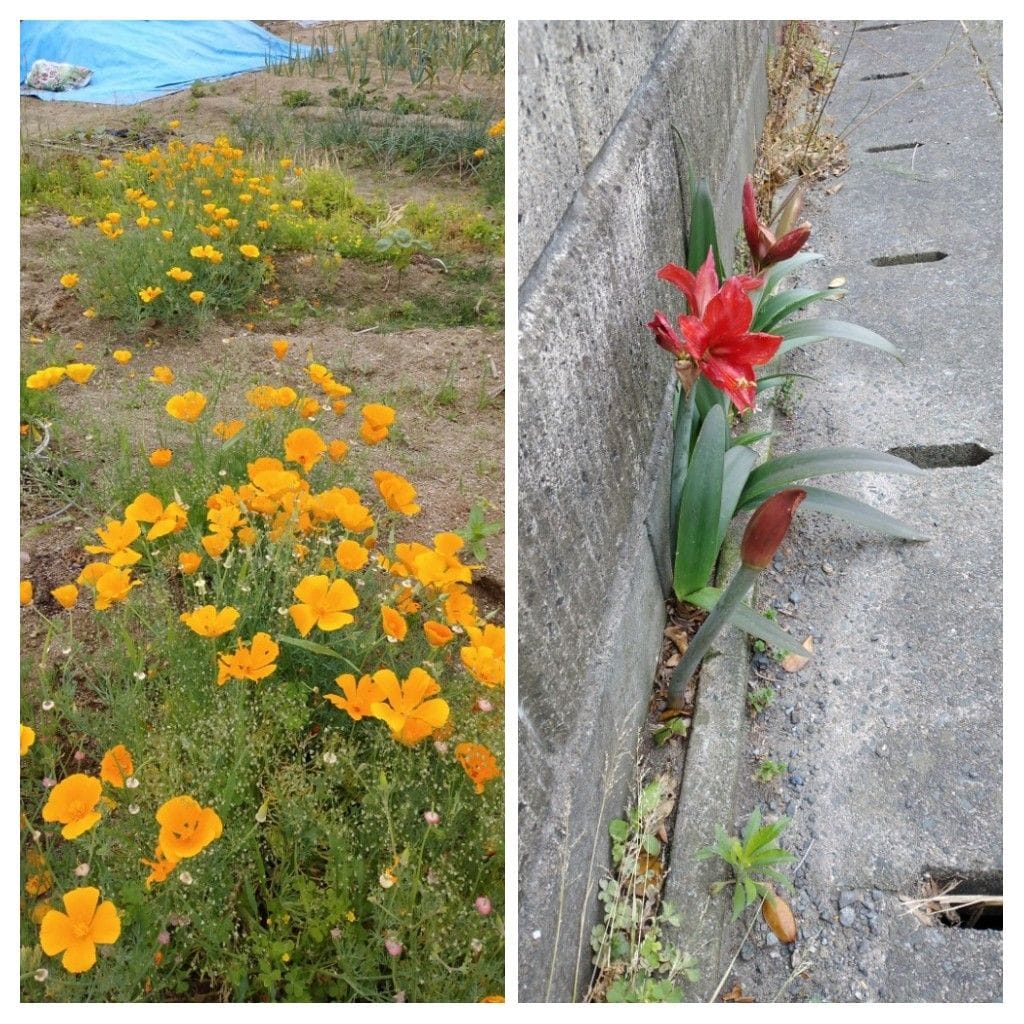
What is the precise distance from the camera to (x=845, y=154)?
378 centimetres

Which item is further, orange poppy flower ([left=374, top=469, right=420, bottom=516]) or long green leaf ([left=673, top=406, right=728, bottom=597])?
long green leaf ([left=673, top=406, right=728, bottom=597])

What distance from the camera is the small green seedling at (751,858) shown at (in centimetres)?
138

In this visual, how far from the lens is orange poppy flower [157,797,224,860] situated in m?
0.90

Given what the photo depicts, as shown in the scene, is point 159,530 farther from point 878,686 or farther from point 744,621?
point 878,686

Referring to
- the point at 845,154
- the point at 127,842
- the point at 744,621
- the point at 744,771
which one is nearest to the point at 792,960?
the point at 744,771

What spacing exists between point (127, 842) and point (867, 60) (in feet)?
18.2

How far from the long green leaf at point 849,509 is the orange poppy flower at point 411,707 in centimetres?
113

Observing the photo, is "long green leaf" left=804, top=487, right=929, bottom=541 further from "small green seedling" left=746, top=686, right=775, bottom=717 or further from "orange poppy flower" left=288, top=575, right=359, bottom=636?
"orange poppy flower" left=288, top=575, right=359, bottom=636

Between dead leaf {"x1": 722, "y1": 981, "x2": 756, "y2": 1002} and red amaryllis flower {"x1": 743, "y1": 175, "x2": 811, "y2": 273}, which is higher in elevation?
red amaryllis flower {"x1": 743, "y1": 175, "x2": 811, "y2": 273}

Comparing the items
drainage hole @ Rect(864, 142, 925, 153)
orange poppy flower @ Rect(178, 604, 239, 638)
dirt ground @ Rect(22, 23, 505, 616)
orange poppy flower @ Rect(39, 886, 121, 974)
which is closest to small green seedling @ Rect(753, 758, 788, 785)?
dirt ground @ Rect(22, 23, 505, 616)

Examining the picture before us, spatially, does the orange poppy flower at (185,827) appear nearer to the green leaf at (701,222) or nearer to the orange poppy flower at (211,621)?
the orange poppy flower at (211,621)

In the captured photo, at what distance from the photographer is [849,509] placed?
1882 millimetres

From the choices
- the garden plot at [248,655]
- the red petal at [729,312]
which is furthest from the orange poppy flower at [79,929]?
the red petal at [729,312]

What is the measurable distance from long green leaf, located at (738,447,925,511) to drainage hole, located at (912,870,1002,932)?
2.75 feet
